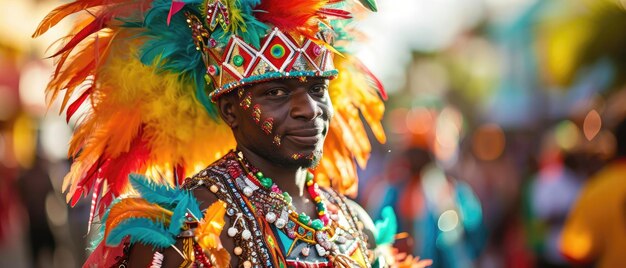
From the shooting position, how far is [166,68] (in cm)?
375

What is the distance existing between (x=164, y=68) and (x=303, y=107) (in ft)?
1.88

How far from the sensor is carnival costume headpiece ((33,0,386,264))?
3568mm

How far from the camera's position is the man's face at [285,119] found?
3.54m

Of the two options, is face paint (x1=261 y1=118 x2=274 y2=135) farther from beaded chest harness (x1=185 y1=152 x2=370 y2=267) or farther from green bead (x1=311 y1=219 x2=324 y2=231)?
green bead (x1=311 y1=219 x2=324 y2=231)

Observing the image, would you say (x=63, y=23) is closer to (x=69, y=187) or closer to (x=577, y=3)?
(x=69, y=187)

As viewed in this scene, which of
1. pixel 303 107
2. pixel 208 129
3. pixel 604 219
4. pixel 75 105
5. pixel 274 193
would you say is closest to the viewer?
pixel 303 107

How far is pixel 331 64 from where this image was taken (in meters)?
3.72

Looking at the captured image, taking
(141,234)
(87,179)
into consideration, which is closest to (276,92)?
(141,234)

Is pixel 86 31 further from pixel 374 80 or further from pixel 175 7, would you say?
pixel 374 80

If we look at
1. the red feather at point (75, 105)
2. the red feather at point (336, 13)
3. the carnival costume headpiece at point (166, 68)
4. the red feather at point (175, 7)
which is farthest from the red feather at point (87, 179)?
the red feather at point (336, 13)

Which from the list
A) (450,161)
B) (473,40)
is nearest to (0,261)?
(450,161)

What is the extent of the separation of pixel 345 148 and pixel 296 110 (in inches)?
29.1

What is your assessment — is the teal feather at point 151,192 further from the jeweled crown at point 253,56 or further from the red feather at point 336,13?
the red feather at point 336,13

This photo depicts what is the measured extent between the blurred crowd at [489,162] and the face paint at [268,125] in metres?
0.78
